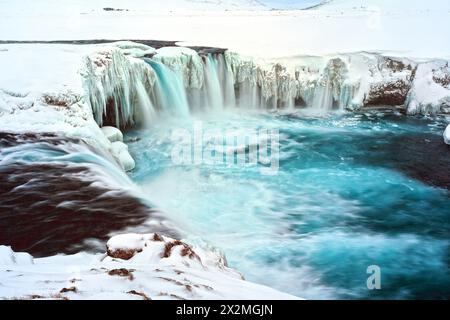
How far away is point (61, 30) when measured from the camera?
14172 mm

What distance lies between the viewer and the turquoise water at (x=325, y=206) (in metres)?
3.83

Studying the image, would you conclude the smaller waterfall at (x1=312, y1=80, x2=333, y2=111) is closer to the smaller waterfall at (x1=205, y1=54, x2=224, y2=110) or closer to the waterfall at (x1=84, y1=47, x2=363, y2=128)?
the waterfall at (x1=84, y1=47, x2=363, y2=128)

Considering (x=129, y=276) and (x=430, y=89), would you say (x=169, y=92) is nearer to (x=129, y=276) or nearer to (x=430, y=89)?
(x=430, y=89)

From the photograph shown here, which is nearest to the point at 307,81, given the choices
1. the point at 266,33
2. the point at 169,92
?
the point at 169,92

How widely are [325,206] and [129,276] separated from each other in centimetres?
390

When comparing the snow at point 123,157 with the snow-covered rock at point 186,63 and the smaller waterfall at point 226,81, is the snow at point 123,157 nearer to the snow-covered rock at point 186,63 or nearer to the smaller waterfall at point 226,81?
the snow-covered rock at point 186,63

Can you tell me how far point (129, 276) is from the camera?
1928 mm

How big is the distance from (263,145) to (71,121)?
3883mm

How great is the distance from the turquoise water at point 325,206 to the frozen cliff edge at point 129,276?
833mm

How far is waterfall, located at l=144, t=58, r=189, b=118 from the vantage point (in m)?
9.22

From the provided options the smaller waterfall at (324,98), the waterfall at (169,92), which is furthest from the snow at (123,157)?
the smaller waterfall at (324,98)
